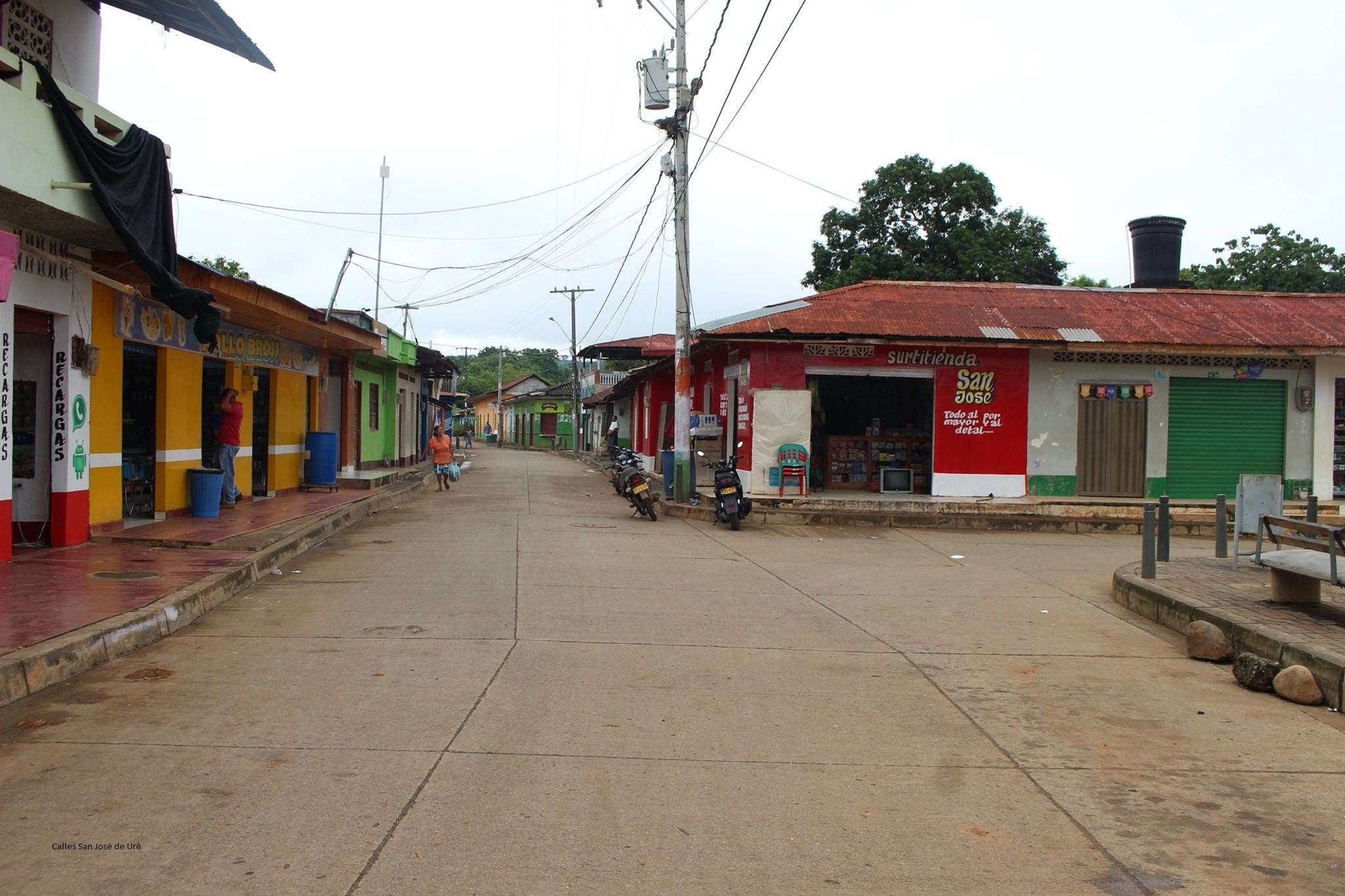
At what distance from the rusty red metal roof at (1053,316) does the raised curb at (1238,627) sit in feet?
29.5

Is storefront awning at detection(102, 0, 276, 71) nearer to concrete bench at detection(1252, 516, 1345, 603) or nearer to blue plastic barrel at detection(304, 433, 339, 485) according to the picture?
blue plastic barrel at detection(304, 433, 339, 485)

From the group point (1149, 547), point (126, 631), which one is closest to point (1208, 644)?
point (1149, 547)

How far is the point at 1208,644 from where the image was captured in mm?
8266

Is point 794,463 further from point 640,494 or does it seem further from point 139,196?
point 139,196

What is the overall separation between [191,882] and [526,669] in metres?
3.59

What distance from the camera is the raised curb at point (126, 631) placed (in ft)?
20.7

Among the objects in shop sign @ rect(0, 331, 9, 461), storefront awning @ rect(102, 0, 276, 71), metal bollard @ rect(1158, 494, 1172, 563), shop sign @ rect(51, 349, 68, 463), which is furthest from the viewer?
metal bollard @ rect(1158, 494, 1172, 563)

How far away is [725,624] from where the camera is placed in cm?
930

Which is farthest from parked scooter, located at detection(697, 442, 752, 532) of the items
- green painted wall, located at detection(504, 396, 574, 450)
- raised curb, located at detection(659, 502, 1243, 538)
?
green painted wall, located at detection(504, 396, 574, 450)

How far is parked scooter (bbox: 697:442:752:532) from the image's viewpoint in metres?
17.6

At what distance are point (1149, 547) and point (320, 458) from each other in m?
15.7

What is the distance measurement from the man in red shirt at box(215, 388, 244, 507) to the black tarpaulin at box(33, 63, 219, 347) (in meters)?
3.56

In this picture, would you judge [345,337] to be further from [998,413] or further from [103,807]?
[103,807]

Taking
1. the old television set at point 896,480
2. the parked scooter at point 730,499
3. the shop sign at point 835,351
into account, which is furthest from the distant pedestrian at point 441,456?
the old television set at point 896,480
